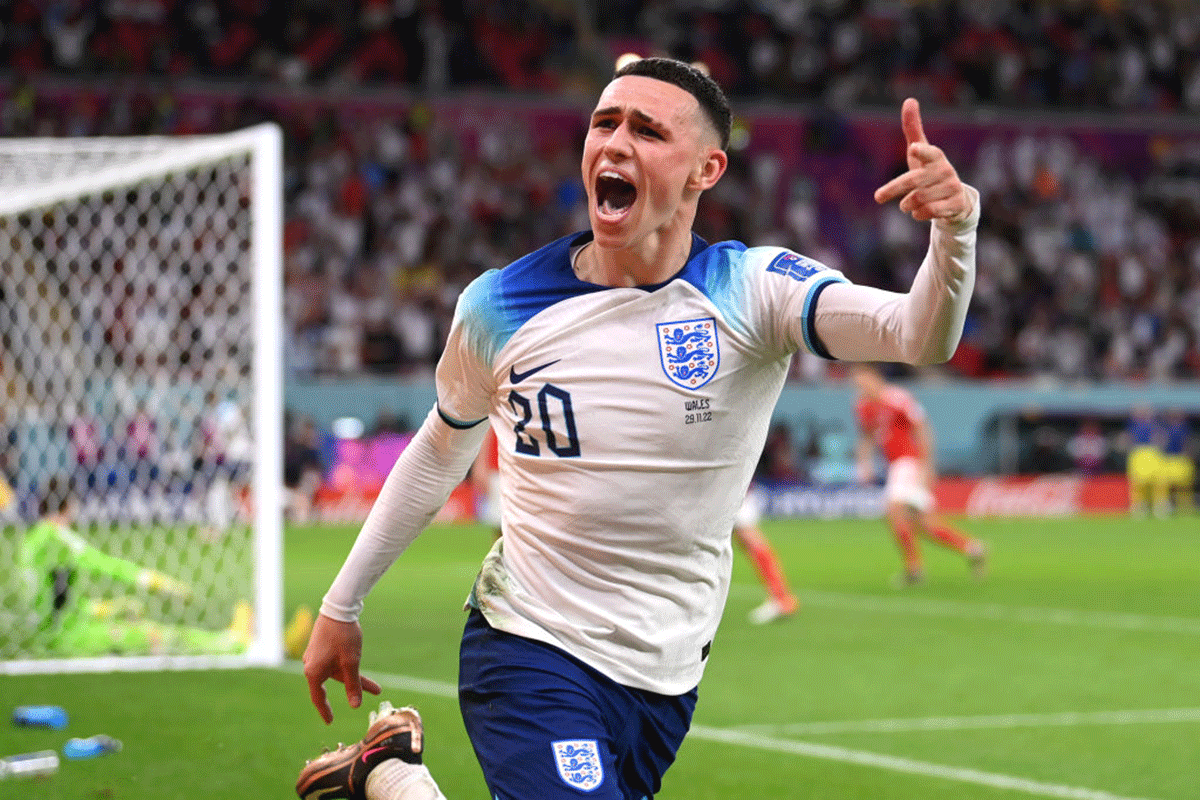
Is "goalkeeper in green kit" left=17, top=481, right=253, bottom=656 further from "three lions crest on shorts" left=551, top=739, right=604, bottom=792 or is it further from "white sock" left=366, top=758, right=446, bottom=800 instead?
"three lions crest on shorts" left=551, top=739, right=604, bottom=792

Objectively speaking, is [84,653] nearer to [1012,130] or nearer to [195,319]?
[195,319]

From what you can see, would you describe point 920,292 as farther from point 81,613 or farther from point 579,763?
point 81,613

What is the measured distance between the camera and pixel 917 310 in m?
3.23

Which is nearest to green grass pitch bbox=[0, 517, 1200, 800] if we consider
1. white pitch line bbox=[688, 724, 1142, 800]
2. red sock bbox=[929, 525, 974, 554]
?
white pitch line bbox=[688, 724, 1142, 800]

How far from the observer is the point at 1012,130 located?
1309 inches

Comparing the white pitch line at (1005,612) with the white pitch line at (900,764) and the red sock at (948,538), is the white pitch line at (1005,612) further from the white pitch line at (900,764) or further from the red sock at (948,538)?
the white pitch line at (900,764)

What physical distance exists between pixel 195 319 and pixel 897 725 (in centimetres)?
1533

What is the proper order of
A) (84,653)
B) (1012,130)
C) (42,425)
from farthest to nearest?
(1012,130), (42,425), (84,653)

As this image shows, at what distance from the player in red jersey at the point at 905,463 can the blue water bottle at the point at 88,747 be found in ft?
30.9

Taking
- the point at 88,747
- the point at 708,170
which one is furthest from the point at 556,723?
the point at 88,747

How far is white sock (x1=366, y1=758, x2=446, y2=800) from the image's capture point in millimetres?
4031

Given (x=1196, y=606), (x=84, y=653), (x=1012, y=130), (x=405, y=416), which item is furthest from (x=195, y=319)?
(x=1012, y=130)

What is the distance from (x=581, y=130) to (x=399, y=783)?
87.7 ft

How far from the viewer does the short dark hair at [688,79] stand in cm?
368
